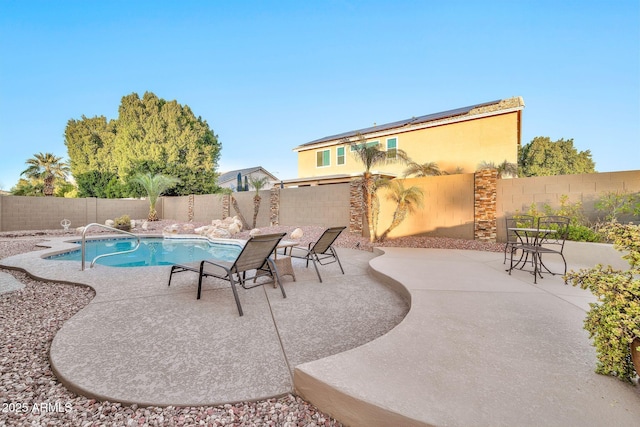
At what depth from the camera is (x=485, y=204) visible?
8.00 meters

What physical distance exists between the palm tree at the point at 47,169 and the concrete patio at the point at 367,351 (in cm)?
2889

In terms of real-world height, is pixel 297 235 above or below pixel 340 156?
below

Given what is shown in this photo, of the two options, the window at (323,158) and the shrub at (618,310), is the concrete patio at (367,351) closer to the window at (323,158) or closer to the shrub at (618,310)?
the shrub at (618,310)

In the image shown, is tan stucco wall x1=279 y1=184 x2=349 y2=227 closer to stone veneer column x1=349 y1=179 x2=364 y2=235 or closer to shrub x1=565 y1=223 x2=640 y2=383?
stone veneer column x1=349 y1=179 x2=364 y2=235

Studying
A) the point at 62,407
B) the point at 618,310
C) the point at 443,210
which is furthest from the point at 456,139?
the point at 62,407

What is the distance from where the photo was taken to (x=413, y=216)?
9125mm

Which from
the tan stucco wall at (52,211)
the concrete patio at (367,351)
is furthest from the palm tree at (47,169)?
the concrete patio at (367,351)

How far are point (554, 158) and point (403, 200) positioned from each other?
26323mm

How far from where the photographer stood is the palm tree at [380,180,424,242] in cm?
877

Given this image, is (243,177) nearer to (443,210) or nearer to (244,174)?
(244,174)

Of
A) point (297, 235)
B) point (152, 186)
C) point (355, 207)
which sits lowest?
point (297, 235)

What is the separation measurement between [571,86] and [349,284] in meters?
15.2

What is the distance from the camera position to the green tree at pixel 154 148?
21.5 m

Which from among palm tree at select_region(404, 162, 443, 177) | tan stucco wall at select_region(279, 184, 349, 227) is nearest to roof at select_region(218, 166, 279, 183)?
tan stucco wall at select_region(279, 184, 349, 227)
